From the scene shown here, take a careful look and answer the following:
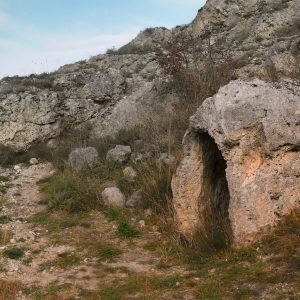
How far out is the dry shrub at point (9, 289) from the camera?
5488 mm

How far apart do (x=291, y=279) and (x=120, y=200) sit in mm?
4417

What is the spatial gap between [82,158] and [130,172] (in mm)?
1871

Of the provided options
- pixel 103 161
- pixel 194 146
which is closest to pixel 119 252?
pixel 194 146

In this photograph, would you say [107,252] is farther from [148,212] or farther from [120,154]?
[120,154]

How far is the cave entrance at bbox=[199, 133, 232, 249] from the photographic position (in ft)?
19.9

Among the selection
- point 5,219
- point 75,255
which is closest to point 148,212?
point 75,255

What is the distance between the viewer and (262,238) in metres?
5.62

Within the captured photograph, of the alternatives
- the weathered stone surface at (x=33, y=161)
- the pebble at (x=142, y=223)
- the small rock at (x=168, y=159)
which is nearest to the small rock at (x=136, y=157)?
the small rock at (x=168, y=159)

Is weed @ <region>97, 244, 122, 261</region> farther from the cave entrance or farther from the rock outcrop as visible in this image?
the rock outcrop

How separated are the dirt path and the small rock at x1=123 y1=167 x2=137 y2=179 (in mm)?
1273

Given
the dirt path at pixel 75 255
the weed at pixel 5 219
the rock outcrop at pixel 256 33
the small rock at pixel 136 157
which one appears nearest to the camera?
the dirt path at pixel 75 255

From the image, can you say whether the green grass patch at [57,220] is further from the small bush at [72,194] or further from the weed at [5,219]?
the weed at [5,219]

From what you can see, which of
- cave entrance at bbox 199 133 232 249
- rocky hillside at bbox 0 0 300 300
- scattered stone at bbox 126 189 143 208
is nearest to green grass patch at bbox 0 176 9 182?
rocky hillside at bbox 0 0 300 300

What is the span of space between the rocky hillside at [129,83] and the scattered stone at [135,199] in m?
4.43
